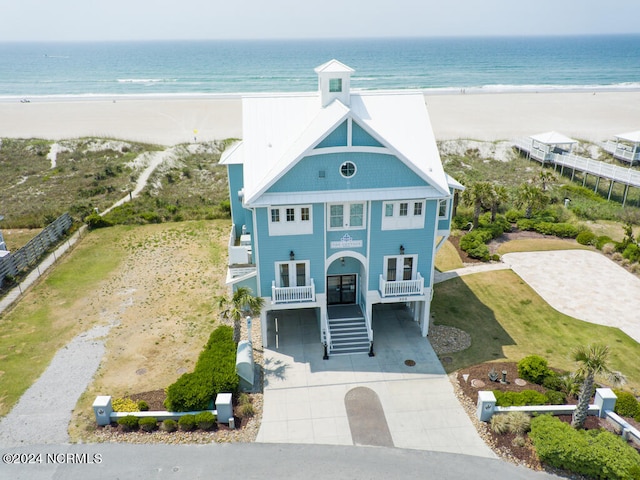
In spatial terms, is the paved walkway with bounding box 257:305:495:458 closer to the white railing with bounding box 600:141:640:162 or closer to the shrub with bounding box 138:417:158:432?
the shrub with bounding box 138:417:158:432

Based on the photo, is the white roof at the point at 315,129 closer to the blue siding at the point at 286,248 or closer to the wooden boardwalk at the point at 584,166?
the blue siding at the point at 286,248

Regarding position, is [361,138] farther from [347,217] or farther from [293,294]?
[293,294]

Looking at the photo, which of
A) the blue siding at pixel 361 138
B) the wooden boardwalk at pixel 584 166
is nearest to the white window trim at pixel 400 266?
the blue siding at pixel 361 138

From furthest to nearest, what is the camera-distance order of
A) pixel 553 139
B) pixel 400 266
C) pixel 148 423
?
pixel 553 139
pixel 400 266
pixel 148 423

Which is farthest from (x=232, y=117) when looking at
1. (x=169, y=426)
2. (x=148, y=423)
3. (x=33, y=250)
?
(x=169, y=426)

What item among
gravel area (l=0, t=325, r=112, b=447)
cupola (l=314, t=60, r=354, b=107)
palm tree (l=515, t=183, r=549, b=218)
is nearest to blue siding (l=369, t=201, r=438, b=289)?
cupola (l=314, t=60, r=354, b=107)

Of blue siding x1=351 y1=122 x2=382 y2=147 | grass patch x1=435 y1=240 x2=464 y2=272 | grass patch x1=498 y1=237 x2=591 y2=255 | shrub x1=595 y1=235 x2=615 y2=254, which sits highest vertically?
blue siding x1=351 y1=122 x2=382 y2=147

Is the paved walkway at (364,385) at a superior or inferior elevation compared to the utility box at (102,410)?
inferior
